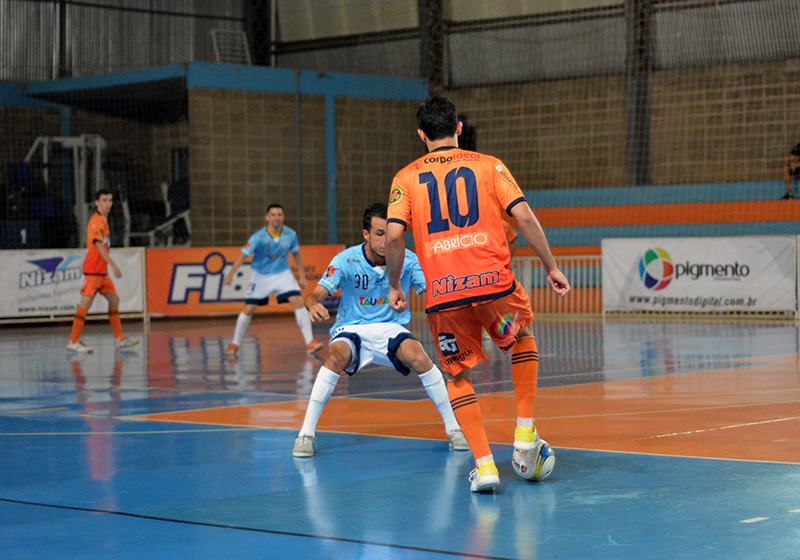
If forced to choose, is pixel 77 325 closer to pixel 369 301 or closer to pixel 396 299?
pixel 369 301

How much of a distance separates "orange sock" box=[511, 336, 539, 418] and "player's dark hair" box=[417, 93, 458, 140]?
1.30 m

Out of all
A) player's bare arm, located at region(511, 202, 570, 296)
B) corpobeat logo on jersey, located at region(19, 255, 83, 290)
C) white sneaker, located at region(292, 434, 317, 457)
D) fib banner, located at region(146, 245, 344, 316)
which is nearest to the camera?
player's bare arm, located at region(511, 202, 570, 296)

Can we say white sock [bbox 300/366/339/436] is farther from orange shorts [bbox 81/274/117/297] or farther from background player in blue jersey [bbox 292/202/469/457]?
orange shorts [bbox 81/274/117/297]

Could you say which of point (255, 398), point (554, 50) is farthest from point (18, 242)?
point (255, 398)

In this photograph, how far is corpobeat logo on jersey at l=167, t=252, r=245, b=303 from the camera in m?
23.7

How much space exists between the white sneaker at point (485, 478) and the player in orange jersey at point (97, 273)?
11622 mm

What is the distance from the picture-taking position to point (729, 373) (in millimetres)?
11750

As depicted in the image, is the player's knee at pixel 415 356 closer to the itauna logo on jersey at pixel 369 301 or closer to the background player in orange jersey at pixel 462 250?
the itauna logo on jersey at pixel 369 301

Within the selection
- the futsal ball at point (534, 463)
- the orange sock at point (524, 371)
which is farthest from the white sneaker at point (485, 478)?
the orange sock at point (524, 371)

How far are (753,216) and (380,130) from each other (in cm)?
1013

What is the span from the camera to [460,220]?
5.98m

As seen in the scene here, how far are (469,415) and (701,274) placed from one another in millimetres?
16377

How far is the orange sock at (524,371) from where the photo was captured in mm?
6230

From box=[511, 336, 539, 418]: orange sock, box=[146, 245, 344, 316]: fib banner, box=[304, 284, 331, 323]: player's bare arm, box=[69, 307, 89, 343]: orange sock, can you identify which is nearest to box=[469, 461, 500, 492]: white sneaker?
box=[511, 336, 539, 418]: orange sock
